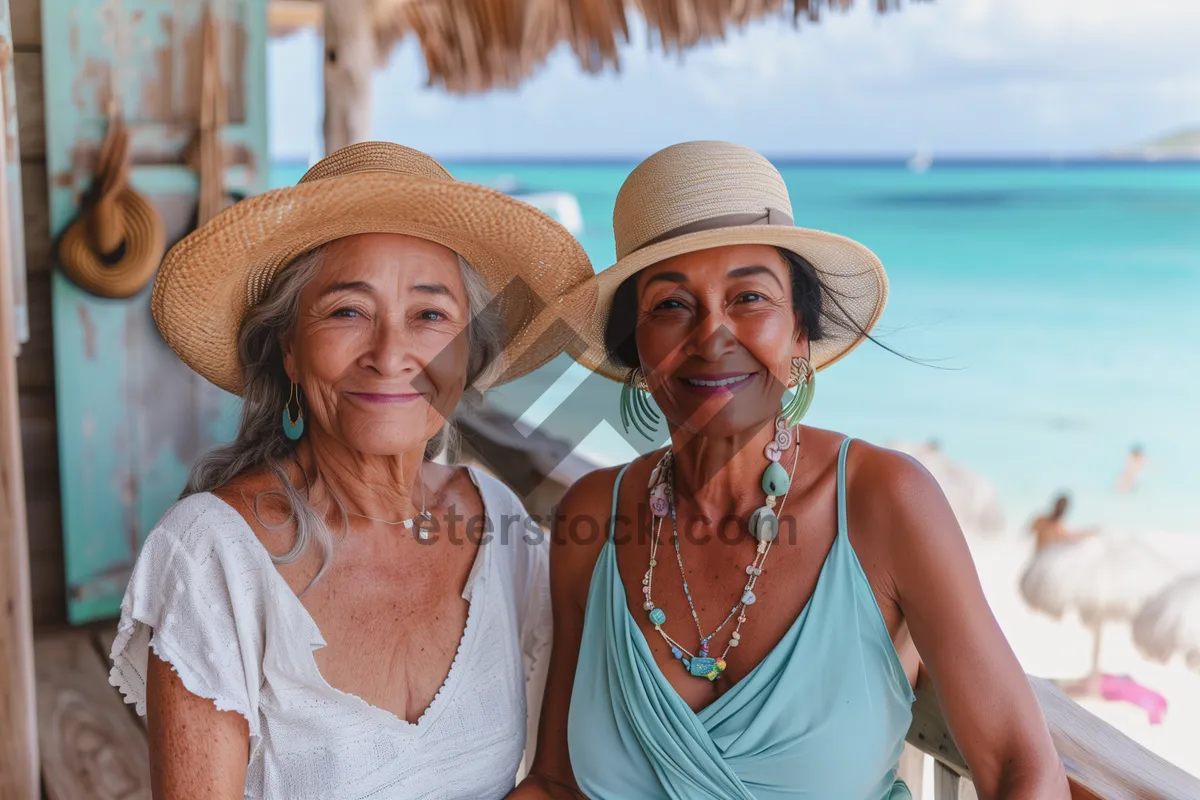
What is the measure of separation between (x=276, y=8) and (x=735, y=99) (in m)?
25.6

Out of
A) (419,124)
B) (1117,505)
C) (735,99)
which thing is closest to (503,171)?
(419,124)

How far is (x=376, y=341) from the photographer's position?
163 cm

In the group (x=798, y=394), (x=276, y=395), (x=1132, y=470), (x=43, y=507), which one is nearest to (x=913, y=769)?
(x=798, y=394)

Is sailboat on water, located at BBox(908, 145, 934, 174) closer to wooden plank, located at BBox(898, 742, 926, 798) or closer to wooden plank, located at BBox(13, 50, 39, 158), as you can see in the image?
wooden plank, located at BBox(13, 50, 39, 158)

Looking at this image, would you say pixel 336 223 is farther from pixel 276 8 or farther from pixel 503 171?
pixel 503 171

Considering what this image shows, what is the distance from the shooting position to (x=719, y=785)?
5.24 ft

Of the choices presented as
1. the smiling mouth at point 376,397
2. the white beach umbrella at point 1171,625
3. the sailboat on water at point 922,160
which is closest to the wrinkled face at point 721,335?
the smiling mouth at point 376,397

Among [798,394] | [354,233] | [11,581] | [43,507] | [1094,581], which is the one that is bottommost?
[1094,581]

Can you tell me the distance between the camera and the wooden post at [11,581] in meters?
1.96

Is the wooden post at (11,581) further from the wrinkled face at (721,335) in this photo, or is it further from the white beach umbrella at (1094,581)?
the white beach umbrella at (1094,581)

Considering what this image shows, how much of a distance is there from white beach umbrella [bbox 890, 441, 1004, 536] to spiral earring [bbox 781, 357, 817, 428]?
31.1 feet

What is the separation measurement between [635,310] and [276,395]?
0.68m

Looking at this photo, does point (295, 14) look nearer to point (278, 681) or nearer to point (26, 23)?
point (26, 23)

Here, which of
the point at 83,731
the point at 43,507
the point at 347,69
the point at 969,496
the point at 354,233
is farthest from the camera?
the point at 969,496
